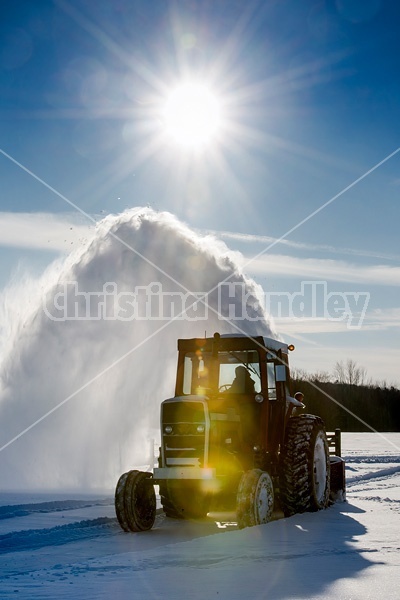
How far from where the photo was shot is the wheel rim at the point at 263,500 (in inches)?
384

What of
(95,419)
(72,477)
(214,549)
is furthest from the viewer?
(95,419)

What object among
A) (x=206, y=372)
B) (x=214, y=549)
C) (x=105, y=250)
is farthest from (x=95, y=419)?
(x=214, y=549)

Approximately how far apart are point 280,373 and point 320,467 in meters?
1.83

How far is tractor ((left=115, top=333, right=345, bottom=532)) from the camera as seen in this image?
1012 cm

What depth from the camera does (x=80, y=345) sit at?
59.7ft

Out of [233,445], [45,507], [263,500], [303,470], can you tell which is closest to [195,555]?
[263,500]

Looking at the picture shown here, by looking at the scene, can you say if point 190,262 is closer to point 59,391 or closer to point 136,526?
point 59,391

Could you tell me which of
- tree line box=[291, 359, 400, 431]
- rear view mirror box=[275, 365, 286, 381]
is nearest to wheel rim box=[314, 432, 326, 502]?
rear view mirror box=[275, 365, 286, 381]

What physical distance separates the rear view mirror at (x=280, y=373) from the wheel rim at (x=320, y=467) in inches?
47.3

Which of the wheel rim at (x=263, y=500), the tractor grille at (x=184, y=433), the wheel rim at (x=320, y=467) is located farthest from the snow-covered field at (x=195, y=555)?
the tractor grille at (x=184, y=433)

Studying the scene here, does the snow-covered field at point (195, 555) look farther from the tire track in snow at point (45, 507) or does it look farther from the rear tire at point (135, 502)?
the rear tire at point (135, 502)

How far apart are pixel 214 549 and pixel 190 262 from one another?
1356 cm

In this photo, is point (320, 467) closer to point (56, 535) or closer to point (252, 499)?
point (252, 499)

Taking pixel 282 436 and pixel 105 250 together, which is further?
pixel 105 250
